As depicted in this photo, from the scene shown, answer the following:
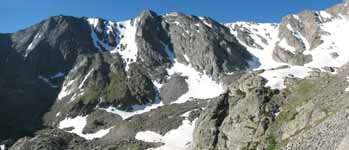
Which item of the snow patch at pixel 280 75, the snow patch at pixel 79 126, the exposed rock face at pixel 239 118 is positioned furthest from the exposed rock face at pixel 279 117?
the snow patch at pixel 79 126

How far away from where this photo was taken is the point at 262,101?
3765 inches

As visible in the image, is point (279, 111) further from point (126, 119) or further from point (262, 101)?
point (126, 119)

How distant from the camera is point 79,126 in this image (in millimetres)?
178125

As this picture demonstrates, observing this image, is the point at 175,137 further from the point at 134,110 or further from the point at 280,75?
the point at 134,110

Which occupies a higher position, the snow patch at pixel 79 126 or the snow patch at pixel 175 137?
the snow patch at pixel 79 126

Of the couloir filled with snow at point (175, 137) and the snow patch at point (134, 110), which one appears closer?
the couloir filled with snow at point (175, 137)

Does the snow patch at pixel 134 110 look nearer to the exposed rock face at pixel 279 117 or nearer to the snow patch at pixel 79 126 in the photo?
the snow patch at pixel 79 126

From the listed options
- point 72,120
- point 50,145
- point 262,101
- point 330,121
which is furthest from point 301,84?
point 72,120

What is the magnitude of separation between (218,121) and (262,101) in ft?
41.5

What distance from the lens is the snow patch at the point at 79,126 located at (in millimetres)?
162875

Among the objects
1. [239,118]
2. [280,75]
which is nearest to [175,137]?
[280,75]

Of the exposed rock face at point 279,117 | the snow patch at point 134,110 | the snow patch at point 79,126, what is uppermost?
the snow patch at point 134,110

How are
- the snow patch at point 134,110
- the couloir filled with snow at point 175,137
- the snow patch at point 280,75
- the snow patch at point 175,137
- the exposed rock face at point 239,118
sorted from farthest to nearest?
the snow patch at point 134,110 → the couloir filled with snow at point 175,137 → the snow patch at point 175,137 → the snow patch at point 280,75 → the exposed rock face at point 239,118

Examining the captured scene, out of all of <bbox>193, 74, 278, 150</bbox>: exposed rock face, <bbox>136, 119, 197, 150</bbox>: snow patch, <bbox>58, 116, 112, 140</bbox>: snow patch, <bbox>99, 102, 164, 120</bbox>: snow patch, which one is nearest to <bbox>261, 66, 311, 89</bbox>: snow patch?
<bbox>193, 74, 278, 150</bbox>: exposed rock face
